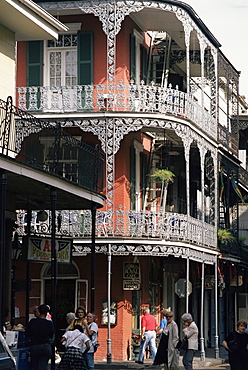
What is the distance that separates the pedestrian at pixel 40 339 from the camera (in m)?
17.3

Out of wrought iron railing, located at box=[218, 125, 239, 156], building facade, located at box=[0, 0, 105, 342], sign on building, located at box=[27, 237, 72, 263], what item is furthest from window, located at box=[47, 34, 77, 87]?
sign on building, located at box=[27, 237, 72, 263]

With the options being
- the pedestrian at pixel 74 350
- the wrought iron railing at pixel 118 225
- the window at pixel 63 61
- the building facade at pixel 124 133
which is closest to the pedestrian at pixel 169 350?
the pedestrian at pixel 74 350

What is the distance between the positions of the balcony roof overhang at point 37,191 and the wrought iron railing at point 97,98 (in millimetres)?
6697

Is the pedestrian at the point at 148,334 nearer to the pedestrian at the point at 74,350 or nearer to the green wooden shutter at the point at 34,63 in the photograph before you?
the green wooden shutter at the point at 34,63

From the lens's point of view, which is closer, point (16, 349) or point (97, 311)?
point (16, 349)

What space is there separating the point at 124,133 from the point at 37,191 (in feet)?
30.5

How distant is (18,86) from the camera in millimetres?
32406

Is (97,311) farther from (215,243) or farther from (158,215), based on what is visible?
(215,243)

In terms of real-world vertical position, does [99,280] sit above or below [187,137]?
below

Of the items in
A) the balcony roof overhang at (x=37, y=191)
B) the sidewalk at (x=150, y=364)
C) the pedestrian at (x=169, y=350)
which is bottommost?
the sidewalk at (x=150, y=364)

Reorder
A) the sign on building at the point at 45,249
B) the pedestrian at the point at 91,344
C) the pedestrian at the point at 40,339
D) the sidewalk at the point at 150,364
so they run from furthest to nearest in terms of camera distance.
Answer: the sidewalk at the point at 150,364 → the sign on building at the point at 45,249 → the pedestrian at the point at 91,344 → the pedestrian at the point at 40,339

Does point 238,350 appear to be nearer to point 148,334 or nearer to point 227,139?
point 148,334

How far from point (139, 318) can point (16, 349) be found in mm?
15170

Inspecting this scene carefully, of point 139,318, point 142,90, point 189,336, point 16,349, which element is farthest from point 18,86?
point 16,349
